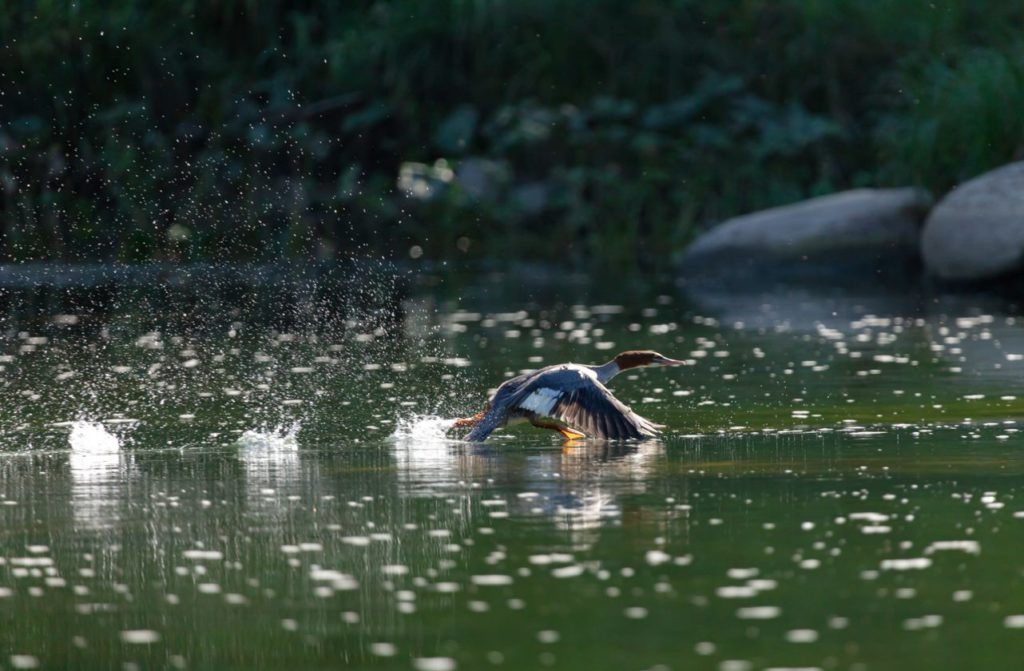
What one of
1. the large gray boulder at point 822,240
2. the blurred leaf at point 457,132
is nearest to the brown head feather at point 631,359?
the large gray boulder at point 822,240

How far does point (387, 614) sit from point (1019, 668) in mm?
2029

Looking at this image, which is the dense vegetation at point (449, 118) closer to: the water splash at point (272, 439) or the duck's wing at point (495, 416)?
the water splash at point (272, 439)

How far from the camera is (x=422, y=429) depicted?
11516 millimetres

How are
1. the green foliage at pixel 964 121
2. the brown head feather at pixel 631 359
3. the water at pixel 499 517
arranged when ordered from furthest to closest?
the green foliage at pixel 964 121
the brown head feather at pixel 631 359
the water at pixel 499 517

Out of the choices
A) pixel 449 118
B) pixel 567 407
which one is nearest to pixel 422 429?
pixel 567 407

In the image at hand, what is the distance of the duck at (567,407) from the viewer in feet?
35.2

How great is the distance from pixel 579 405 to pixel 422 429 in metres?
1.12

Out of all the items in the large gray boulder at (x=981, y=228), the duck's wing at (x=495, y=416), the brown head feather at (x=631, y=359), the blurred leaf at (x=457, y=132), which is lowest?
the duck's wing at (x=495, y=416)

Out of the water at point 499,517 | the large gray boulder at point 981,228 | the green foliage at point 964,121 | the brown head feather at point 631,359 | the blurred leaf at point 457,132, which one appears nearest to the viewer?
the water at point 499,517

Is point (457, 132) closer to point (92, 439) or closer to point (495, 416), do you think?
point (92, 439)

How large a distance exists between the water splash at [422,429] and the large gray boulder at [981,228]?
1251 centimetres

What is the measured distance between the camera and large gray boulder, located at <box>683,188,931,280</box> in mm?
25656

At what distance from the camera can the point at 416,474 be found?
9711 millimetres

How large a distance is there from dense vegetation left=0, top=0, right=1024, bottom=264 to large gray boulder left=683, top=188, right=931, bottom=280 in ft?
1.91
